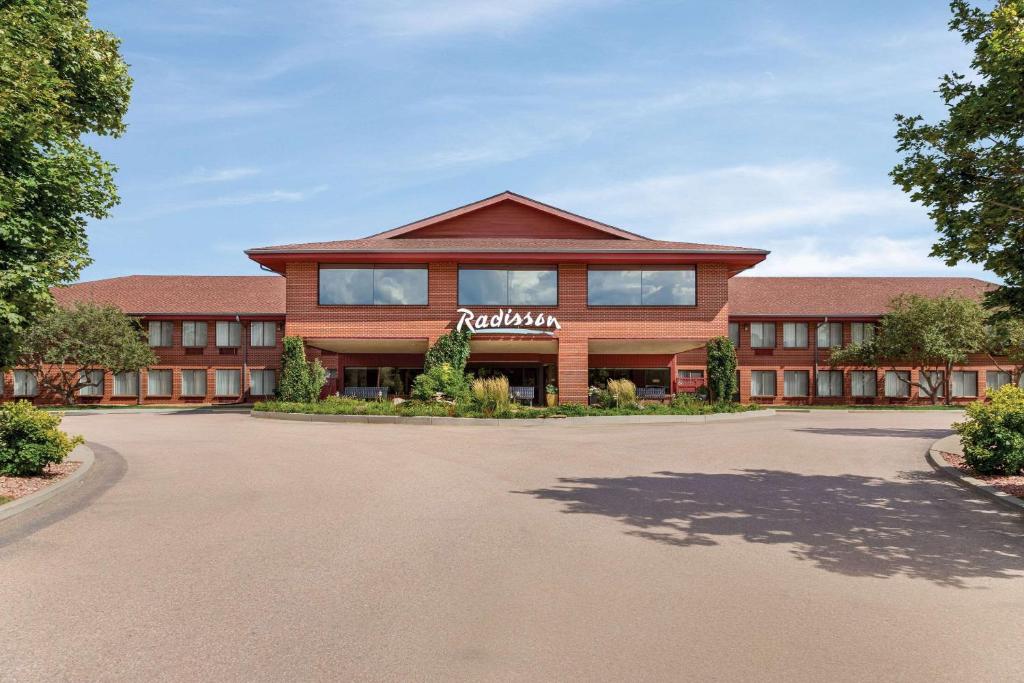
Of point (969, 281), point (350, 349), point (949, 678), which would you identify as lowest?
point (949, 678)

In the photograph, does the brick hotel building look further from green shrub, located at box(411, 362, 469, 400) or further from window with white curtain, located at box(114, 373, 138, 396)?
green shrub, located at box(411, 362, 469, 400)

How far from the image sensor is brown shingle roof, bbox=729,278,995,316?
4734cm

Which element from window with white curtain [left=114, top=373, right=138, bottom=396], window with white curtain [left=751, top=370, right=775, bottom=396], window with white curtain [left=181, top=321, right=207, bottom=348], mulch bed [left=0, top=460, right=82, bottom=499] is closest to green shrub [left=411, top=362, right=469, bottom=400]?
mulch bed [left=0, top=460, right=82, bottom=499]

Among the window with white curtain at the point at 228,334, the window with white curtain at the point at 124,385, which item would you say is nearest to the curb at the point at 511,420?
the window with white curtain at the point at 228,334

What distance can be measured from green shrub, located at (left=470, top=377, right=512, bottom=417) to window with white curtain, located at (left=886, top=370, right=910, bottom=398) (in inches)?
1270

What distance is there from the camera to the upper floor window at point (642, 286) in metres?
33.3

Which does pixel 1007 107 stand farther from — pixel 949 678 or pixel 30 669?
pixel 30 669

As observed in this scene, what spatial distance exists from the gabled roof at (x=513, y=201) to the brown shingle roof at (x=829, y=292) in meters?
14.2

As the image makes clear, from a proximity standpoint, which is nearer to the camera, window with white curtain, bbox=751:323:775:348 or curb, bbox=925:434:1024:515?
curb, bbox=925:434:1024:515

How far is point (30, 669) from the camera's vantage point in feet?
15.0

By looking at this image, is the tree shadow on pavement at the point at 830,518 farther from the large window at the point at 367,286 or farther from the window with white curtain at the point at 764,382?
the window with white curtain at the point at 764,382

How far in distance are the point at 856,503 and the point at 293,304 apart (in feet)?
89.6

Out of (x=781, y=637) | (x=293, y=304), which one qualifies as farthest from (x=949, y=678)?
(x=293, y=304)

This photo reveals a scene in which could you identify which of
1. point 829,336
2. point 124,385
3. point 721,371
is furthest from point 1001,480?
point 124,385
